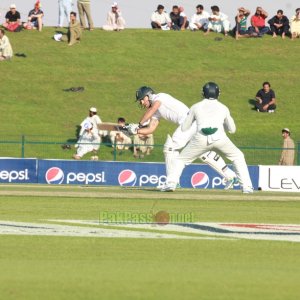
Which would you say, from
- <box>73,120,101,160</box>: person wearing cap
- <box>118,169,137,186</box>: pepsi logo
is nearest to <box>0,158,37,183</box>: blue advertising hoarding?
<box>73,120,101,160</box>: person wearing cap

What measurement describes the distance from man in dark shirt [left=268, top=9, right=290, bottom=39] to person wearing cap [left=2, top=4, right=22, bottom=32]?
10.5 meters

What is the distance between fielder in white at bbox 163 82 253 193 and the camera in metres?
18.9

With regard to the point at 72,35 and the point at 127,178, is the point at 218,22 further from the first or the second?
the point at 127,178

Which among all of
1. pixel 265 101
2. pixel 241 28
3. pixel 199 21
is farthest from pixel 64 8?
pixel 265 101

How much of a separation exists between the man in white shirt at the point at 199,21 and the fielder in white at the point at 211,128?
1149 inches

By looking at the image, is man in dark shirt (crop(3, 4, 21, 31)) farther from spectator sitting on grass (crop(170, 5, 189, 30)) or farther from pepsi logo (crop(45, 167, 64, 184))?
pepsi logo (crop(45, 167, 64, 184))

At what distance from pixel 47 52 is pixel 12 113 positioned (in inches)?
233

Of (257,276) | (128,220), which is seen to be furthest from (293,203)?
(257,276)

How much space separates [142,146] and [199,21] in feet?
49.2

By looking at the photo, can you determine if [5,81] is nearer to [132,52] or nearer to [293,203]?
[132,52]

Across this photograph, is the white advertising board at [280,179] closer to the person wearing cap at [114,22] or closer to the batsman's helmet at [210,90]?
the batsman's helmet at [210,90]

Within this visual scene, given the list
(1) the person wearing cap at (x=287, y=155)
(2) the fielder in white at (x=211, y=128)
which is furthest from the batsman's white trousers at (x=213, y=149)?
(1) the person wearing cap at (x=287, y=155)

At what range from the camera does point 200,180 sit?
110ft

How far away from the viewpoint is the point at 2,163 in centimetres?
3366
